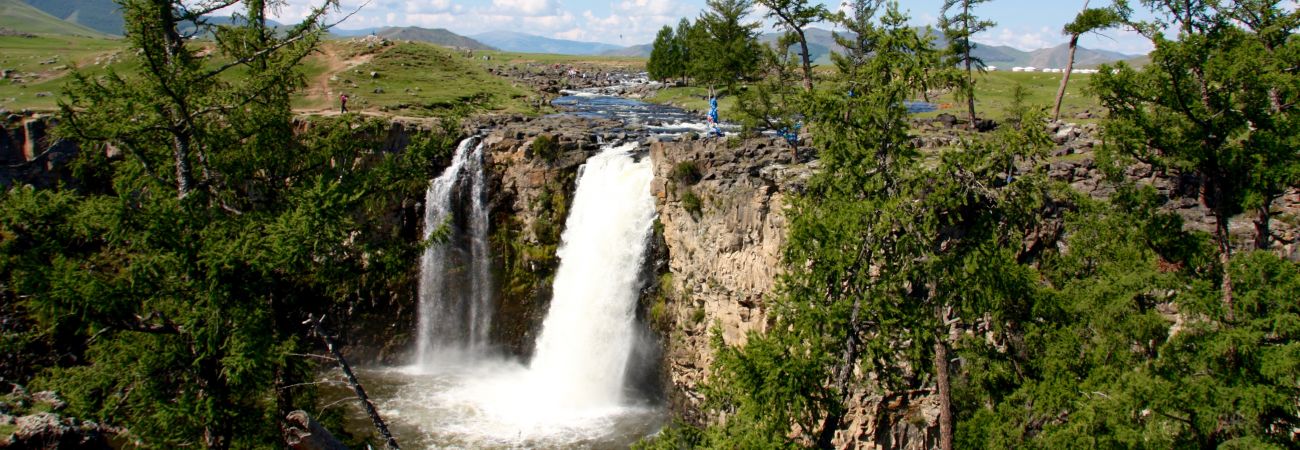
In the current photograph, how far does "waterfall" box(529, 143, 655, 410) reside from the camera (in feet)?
89.6

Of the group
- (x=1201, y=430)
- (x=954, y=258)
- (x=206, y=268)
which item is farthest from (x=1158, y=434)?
(x=206, y=268)

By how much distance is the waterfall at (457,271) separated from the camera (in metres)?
30.8

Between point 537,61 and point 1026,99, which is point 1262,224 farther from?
point 537,61

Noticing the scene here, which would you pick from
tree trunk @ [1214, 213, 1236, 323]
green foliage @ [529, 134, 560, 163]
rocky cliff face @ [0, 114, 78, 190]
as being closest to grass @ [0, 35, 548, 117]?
rocky cliff face @ [0, 114, 78, 190]

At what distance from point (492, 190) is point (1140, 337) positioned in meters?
23.8

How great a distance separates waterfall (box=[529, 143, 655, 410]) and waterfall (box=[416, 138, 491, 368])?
12.2ft

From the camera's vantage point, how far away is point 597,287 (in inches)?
1102

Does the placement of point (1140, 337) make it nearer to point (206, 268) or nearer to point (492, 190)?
point (206, 268)

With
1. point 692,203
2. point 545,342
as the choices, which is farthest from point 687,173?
point 545,342

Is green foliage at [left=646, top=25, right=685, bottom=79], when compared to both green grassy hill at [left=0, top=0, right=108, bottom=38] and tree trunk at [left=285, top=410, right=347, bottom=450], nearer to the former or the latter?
tree trunk at [left=285, top=410, right=347, bottom=450]

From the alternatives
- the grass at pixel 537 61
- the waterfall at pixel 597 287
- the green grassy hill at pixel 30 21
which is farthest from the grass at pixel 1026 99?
the green grassy hill at pixel 30 21

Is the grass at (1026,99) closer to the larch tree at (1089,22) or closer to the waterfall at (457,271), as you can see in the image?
the larch tree at (1089,22)

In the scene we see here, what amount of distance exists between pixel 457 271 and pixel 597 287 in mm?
7135

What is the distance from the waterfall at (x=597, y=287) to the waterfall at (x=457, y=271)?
12.2 feet
